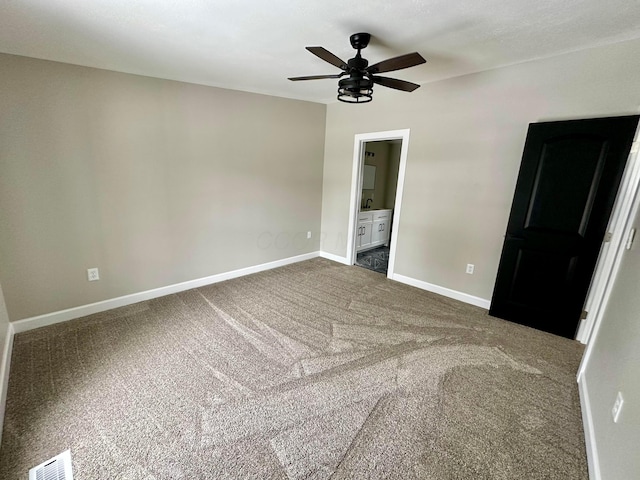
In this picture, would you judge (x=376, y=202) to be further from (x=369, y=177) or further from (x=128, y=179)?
(x=128, y=179)

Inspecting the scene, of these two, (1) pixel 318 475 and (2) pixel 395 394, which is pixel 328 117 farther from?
(1) pixel 318 475

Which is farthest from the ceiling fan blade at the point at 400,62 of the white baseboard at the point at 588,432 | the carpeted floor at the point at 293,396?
the white baseboard at the point at 588,432

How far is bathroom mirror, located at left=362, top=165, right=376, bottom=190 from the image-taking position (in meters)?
5.40

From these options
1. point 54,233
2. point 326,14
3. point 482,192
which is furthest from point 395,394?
point 54,233

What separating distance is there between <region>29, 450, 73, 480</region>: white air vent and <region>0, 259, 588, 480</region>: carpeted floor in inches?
1.3

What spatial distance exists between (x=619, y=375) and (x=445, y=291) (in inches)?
80.0

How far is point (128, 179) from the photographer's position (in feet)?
9.35

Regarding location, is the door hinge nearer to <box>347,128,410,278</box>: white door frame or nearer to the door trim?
the door trim

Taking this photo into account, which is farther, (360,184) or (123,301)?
(360,184)

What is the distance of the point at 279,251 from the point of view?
4.34 meters

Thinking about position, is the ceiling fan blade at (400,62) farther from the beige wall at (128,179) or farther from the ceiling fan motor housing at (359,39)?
the beige wall at (128,179)

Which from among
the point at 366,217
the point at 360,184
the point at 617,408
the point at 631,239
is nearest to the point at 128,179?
the point at 360,184

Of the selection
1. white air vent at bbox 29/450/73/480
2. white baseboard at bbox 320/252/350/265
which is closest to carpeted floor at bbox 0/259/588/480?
white air vent at bbox 29/450/73/480

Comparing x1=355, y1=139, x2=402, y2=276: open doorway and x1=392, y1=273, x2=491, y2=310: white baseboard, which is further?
x1=355, y1=139, x2=402, y2=276: open doorway
